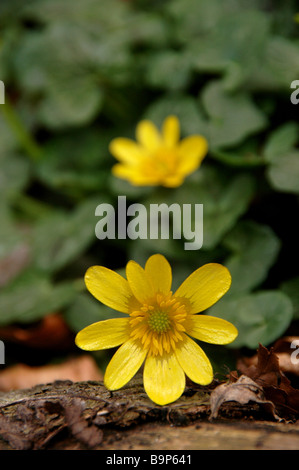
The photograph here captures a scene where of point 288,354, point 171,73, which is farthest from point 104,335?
point 171,73

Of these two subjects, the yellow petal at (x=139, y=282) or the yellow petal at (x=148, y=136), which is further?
the yellow petal at (x=148, y=136)

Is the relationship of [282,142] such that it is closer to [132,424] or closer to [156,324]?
[156,324]

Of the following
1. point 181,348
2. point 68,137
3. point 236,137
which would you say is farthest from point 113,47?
point 181,348

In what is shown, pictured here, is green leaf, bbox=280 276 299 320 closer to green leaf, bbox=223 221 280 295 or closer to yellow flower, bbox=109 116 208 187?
green leaf, bbox=223 221 280 295

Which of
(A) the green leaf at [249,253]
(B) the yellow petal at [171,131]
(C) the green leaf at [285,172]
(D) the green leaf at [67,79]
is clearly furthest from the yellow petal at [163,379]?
(D) the green leaf at [67,79]

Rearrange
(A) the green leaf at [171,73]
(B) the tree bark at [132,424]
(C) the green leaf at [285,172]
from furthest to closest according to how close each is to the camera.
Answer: (A) the green leaf at [171,73] < (C) the green leaf at [285,172] < (B) the tree bark at [132,424]

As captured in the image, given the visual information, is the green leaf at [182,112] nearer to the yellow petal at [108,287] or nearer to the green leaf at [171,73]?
the green leaf at [171,73]
